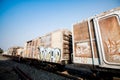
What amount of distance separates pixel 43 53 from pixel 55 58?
6.59 feet

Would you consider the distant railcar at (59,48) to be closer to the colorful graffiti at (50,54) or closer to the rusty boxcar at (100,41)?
the colorful graffiti at (50,54)

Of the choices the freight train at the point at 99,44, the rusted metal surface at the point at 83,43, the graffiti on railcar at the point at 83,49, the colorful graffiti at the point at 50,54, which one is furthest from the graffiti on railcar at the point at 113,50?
the colorful graffiti at the point at 50,54

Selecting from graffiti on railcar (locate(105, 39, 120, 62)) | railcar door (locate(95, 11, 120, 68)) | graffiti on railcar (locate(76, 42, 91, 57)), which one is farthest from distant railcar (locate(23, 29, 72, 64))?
graffiti on railcar (locate(105, 39, 120, 62))

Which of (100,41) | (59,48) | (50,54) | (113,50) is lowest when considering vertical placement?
(50,54)

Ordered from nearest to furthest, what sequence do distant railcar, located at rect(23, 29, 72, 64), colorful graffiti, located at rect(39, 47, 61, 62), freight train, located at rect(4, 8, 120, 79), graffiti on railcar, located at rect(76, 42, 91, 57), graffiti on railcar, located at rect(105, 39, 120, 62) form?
graffiti on railcar, located at rect(105, 39, 120, 62) → freight train, located at rect(4, 8, 120, 79) → graffiti on railcar, located at rect(76, 42, 91, 57) → distant railcar, located at rect(23, 29, 72, 64) → colorful graffiti, located at rect(39, 47, 61, 62)

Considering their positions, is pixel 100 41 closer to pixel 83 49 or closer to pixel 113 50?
pixel 113 50

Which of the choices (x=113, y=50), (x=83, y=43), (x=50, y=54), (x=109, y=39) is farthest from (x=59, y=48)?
(x=113, y=50)

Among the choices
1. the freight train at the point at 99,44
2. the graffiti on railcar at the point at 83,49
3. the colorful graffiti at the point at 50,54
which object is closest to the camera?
the freight train at the point at 99,44

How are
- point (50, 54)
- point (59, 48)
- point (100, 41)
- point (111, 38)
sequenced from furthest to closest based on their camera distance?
point (50, 54), point (59, 48), point (100, 41), point (111, 38)

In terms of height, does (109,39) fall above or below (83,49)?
above

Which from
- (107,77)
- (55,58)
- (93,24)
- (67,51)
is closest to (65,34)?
(67,51)

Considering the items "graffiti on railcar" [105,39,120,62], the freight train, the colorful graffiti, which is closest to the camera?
"graffiti on railcar" [105,39,120,62]

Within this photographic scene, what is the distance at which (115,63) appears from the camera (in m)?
3.60

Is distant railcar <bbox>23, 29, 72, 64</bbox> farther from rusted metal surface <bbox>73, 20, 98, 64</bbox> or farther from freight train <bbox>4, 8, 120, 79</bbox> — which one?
rusted metal surface <bbox>73, 20, 98, 64</bbox>
